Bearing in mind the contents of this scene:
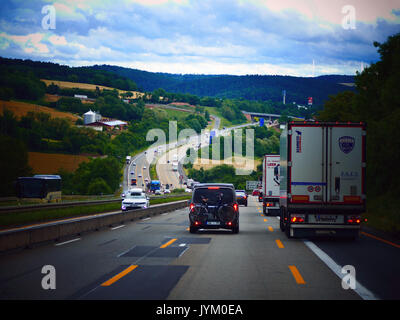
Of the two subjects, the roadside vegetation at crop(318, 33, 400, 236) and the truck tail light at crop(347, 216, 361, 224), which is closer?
the truck tail light at crop(347, 216, 361, 224)

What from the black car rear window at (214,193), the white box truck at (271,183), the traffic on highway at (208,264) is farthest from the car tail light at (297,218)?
the white box truck at (271,183)

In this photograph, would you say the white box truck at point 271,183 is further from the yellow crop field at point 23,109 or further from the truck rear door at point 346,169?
the yellow crop field at point 23,109

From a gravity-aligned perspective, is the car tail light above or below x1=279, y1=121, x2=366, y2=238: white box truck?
below

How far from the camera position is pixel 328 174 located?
18.1 metres

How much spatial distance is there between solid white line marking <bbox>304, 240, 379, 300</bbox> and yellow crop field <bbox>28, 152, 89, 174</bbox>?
104 metres

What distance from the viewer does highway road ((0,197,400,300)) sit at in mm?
9203

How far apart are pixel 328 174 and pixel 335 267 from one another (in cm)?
619

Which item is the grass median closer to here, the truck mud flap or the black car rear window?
the black car rear window

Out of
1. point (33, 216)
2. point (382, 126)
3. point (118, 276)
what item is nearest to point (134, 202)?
point (33, 216)

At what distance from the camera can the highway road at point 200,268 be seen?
30.2 ft

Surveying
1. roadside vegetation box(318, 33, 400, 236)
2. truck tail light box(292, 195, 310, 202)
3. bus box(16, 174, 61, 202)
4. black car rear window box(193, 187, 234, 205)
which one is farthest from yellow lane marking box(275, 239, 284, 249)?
bus box(16, 174, 61, 202)

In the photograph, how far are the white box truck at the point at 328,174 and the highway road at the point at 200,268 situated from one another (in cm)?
97

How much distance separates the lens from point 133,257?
14.2m
